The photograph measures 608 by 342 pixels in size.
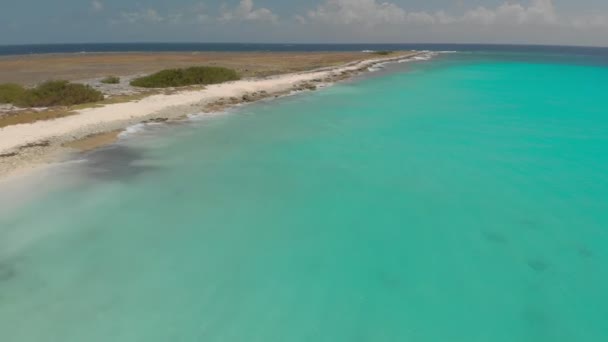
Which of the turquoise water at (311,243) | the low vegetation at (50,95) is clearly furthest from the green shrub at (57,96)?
the turquoise water at (311,243)

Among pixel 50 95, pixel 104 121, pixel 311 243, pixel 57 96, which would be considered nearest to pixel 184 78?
pixel 57 96

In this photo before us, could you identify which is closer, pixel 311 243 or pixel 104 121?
pixel 311 243

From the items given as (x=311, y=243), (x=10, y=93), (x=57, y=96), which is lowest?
(x=311, y=243)

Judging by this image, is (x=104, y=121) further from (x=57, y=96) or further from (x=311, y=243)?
(x=311, y=243)

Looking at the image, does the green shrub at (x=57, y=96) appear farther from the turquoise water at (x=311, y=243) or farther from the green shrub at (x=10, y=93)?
the turquoise water at (x=311, y=243)

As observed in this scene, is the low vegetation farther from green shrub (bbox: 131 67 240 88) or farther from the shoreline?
green shrub (bbox: 131 67 240 88)

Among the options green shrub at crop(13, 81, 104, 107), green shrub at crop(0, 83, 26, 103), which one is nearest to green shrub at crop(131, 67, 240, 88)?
green shrub at crop(13, 81, 104, 107)
